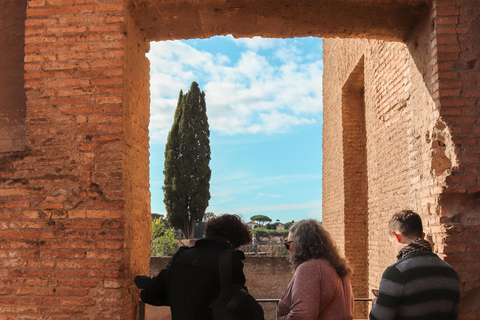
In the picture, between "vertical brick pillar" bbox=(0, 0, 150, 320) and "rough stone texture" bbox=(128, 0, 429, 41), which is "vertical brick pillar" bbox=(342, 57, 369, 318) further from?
"vertical brick pillar" bbox=(0, 0, 150, 320)

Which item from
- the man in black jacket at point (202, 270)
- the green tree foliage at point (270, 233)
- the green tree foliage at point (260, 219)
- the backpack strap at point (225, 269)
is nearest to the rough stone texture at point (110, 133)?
the man in black jacket at point (202, 270)

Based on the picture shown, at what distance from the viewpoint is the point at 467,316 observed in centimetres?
361

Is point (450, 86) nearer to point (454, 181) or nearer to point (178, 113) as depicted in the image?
point (454, 181)

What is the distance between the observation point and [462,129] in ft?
12.2

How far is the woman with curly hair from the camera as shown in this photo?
2574mm

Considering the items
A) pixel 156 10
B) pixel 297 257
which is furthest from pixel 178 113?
pixel 297 257

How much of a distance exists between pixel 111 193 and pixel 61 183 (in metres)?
0.46

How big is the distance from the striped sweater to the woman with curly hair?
9.9 inches

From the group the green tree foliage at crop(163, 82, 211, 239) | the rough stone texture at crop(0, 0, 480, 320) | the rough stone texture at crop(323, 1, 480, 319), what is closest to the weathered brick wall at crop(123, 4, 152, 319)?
the rough stone texture at crop(0, 0, 480, 320)

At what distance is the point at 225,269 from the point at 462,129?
98.4 inches

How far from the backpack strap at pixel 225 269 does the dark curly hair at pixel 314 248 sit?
45cm

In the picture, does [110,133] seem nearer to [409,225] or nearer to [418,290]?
[409,225]

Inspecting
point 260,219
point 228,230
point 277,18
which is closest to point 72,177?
point 228,230

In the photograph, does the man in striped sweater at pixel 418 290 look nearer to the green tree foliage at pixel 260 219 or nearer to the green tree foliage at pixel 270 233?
the green tree foliage at pixel 270 233
